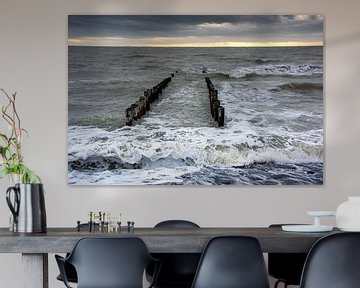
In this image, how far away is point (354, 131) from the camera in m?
6.11

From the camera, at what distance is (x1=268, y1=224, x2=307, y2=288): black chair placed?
4.89 meters

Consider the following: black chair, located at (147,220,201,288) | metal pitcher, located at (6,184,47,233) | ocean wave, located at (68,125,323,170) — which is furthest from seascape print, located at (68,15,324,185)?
metal pitcher, located at (6,184,47,233)

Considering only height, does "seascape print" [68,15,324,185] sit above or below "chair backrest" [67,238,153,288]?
above

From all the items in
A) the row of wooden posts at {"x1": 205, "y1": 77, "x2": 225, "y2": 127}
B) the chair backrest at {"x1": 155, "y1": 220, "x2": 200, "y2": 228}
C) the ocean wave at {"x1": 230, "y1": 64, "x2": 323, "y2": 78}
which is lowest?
the chair backrest at {"x1": 155, "y1": 220, "x2": 200, "y2": 228}

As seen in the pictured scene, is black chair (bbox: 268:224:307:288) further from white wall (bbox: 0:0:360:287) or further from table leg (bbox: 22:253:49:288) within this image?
table leg (bbox: 22:253:49:288)

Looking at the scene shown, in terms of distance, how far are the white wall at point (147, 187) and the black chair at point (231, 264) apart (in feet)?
7.20

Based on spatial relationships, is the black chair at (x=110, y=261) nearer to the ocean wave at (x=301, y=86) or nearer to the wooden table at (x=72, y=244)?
the wooden table at (x=72, y=244)

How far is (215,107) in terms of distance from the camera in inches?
241

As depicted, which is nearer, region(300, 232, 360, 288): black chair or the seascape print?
region(300, 232, 360, 288): black chair

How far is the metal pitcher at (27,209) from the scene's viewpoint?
399cm

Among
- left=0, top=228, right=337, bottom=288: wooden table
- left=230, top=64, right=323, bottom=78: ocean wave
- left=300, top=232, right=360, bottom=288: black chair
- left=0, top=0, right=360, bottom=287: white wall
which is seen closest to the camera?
left=300, top=232, right=360, bottom=288: black chair

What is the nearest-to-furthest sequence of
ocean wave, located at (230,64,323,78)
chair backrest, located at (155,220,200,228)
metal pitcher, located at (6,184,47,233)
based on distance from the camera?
1. metal pitcher, located at (6,184,47,233)
2. chair backrest, located at (155,220,200,228)
3. ocean wave, located at (230,64,323,78)

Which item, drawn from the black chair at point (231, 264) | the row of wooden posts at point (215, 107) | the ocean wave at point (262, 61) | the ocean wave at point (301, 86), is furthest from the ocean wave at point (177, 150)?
the black chair at point (231, 264)

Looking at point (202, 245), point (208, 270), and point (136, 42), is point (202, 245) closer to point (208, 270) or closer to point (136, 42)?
point (208, 270)
